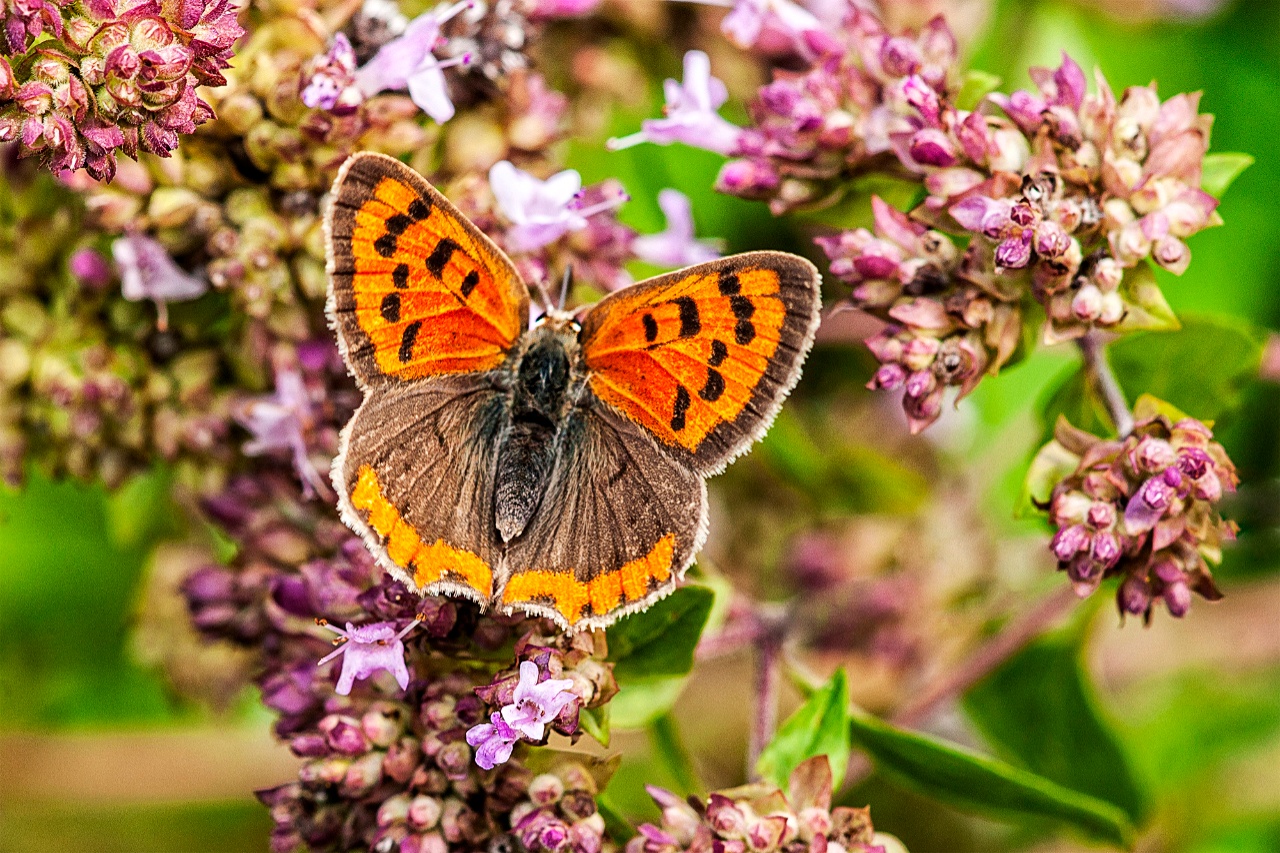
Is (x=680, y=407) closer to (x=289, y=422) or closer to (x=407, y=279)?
(x=407, y=279)

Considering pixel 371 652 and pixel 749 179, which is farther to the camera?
pixel 749 179

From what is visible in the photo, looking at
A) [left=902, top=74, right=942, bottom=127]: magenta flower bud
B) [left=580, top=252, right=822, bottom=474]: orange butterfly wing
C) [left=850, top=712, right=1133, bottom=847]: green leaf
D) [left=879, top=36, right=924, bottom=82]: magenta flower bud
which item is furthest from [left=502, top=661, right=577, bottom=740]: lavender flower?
[left=879, top=36, right=924, bottom=82]: magenta flower bud

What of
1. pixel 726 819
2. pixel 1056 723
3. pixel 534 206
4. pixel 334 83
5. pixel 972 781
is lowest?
pixel 1056 723

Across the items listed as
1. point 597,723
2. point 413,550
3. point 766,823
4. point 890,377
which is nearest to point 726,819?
point 766,823

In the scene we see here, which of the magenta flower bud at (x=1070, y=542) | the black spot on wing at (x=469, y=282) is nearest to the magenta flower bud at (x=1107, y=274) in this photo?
the magenta flower bud at (x=1070, y=542)

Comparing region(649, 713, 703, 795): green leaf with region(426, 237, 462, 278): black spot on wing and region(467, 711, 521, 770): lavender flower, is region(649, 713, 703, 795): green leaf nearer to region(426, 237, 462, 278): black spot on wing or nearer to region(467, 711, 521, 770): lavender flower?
region(467, 711, 521, 770): lavender flower

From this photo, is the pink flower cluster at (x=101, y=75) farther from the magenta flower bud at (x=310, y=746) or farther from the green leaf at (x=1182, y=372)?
the green leaf at (x=1182, y=372)
